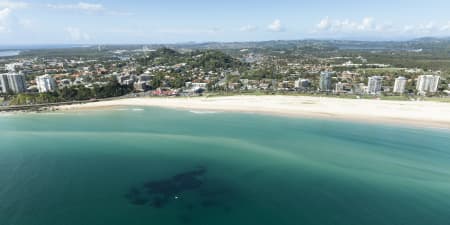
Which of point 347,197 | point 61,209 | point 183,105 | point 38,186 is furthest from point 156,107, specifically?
point 347,197

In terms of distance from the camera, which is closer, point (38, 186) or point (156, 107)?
point (38, 186)

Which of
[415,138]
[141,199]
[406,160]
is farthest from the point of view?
[415,138]

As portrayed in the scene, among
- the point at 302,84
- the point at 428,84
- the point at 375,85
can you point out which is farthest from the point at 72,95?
the point at 428,84

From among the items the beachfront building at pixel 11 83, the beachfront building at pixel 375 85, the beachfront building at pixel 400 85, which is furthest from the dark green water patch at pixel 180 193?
the beachfront building at pixel 400 85

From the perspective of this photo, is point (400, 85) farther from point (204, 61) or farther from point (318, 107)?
point (204, 61)

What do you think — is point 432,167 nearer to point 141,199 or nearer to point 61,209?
point 141,199

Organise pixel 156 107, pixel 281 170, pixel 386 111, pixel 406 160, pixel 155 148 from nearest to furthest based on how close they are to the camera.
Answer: pixel 281 170, pixel 406 160, pixel 155 148, pixel 386 111, pixel 156 107
